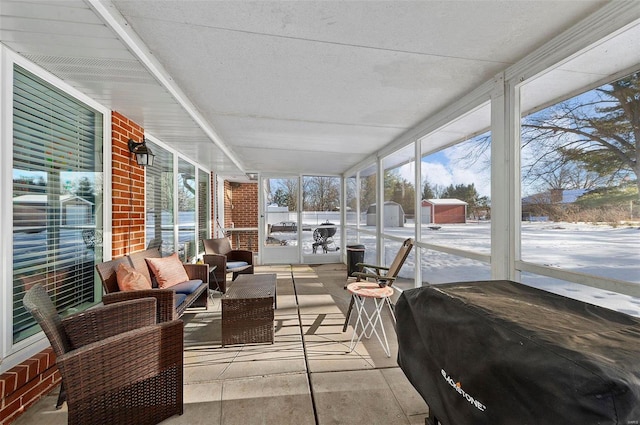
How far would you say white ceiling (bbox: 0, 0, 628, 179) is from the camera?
150cm

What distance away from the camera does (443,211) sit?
3551 millimetres

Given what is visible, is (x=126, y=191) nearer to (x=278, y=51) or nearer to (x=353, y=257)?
(x=278, y=51)

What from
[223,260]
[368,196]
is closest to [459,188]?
[368,196]

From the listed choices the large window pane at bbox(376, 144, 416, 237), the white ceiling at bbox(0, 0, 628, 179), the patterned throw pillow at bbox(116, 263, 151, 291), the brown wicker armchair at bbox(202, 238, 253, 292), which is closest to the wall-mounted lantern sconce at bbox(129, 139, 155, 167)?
the white ceiling at bbox(0, 0, 628, 179)

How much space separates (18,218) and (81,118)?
1112 millimetres

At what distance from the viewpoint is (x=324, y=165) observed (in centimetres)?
649

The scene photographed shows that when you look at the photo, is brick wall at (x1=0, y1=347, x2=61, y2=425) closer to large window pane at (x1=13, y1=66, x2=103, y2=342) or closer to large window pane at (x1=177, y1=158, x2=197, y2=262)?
large window pane at (x1=13, y1=66, x2=103, y2=342)

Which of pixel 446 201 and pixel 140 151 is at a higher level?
pixel 140 151

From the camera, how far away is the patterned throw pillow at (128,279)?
252cm

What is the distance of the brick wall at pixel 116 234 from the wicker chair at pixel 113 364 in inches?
18.6

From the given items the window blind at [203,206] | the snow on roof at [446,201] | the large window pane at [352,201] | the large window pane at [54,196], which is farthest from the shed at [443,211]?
the window blind at [203,206]

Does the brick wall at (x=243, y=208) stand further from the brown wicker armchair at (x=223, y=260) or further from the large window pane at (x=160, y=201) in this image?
the large window pane at (x=160, y=201)

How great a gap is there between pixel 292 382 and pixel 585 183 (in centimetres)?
254

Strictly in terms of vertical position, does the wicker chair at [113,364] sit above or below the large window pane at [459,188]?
below
